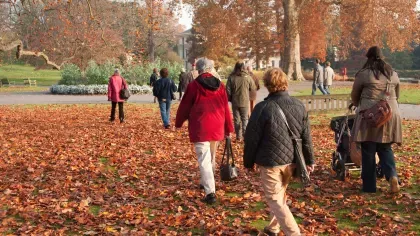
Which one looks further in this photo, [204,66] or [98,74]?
[98,74]

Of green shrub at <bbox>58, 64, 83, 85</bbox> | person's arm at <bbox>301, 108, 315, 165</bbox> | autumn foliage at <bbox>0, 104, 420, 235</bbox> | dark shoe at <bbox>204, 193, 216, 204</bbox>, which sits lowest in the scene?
autumn foliage at <bbox>0, 104, 420, 235</bbox>

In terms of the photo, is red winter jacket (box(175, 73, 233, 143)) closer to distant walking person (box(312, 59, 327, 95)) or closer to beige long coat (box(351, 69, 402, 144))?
beige long coat (box(351, 69, 402, 144))

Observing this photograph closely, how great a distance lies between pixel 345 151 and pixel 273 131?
3.27m

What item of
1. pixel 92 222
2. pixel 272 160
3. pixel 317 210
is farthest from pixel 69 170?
pixel 272 160

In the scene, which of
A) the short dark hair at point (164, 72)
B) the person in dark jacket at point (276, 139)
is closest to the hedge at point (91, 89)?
the short dark hair at point (164, 72)

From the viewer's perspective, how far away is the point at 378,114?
20.7ft

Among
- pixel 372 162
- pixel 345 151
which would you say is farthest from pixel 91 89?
pixel 372 162

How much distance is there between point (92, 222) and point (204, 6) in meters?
39.8

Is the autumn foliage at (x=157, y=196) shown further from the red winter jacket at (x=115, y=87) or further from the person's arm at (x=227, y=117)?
the red winter jacket at (x=115, y=87)

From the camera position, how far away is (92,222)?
5.83 meters

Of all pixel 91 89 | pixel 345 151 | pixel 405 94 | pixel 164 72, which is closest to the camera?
pixel 345 151

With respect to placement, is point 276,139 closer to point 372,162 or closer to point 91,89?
point 372,162

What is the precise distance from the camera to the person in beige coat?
21.2 ft

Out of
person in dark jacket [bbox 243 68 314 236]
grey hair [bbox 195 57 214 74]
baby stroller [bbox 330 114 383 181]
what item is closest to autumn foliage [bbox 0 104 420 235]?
baby stroller [bbox 330 114 383 181]
